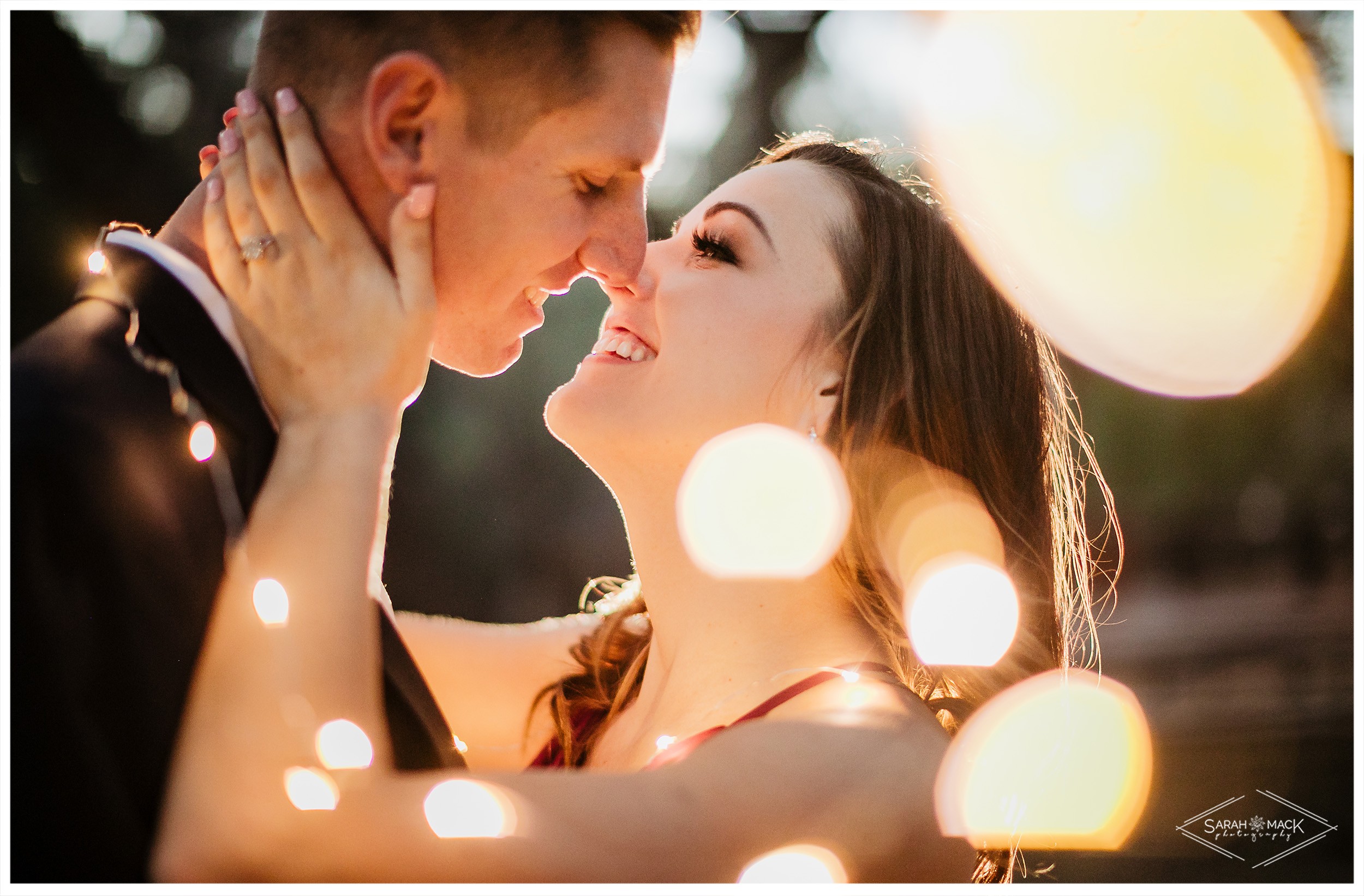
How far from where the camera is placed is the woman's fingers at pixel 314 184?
1773 millimetres

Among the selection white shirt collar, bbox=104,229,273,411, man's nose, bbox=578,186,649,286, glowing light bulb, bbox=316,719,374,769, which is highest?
man's nose, bbox=578,186,649,286

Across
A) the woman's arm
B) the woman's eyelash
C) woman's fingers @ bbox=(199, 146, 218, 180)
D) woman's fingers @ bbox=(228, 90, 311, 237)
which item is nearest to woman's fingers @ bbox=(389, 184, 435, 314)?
woman's fingers @ bbox=(228, 90, 311, 237)

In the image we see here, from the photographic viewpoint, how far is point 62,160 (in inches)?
144

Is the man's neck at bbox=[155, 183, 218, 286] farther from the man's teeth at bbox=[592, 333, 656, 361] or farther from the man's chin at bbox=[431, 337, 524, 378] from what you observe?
the man's teeth at bbox=[592, 333, 656, 361]

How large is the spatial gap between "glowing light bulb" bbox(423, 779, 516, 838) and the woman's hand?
0.65m

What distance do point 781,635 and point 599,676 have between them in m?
0.63

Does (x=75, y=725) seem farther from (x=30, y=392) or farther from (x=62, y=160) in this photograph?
(x=62, y=160)

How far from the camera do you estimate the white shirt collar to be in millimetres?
1672

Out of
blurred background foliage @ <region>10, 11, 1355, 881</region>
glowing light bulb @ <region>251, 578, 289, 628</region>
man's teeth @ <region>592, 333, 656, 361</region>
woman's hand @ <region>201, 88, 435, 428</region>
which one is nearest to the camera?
glowing light bulb @ <region>251, 578, 289, 628</region>

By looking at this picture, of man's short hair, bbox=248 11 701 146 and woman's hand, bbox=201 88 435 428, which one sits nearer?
woman's hand, bbox=201 88 435 428

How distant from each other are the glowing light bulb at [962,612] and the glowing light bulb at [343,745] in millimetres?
1201

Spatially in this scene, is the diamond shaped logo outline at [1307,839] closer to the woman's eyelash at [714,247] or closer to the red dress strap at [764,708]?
the red dress strap at [764,708]

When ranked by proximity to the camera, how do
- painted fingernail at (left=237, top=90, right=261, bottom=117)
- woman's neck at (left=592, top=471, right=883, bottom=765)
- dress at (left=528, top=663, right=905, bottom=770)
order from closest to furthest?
painted fingernail at (left=237, top=90, right=261, bottom=117) < dress at (left=528, top=663, right=905, bottom=770) < woman's neck at (left=592, top=471, right=883, bottom=765)

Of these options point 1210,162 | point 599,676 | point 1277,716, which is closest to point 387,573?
point 599,676
